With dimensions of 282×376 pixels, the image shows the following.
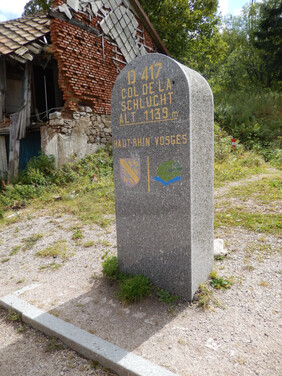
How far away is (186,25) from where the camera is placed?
17438 mm

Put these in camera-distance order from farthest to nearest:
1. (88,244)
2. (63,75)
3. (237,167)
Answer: (63,75), (237,167), (88,244)

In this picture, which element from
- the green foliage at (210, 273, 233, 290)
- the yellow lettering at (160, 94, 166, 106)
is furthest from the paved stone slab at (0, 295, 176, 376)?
the yellow lettering at (160, 94, 166, 106)

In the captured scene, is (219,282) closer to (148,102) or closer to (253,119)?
(148,102)

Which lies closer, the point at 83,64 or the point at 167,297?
the point at 167,297

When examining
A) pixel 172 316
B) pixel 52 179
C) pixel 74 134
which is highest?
pixel 74 134

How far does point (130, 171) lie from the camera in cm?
325

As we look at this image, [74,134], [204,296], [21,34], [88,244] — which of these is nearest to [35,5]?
[21,34]

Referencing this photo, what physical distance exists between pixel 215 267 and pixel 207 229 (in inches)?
26.4

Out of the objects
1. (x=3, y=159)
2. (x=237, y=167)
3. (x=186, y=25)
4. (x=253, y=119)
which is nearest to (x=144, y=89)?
(x=237, y=167)

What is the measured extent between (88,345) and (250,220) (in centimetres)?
340

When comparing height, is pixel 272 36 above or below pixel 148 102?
above

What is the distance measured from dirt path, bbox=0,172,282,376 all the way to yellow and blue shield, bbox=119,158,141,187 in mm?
1250

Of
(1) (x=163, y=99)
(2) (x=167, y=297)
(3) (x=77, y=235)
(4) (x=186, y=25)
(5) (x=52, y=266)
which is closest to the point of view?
(1) (x=163, y=99)

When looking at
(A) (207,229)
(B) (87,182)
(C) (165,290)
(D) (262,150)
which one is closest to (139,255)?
(C) (165,290)
